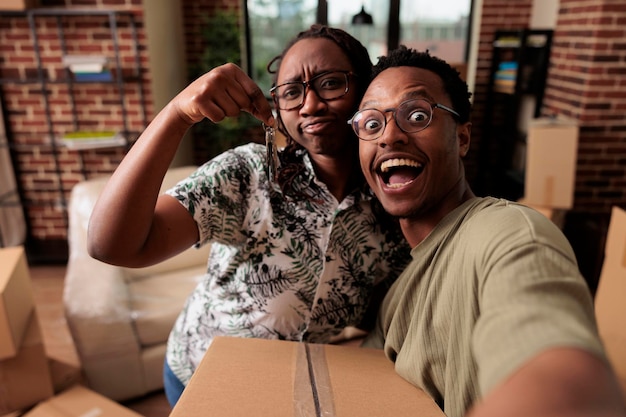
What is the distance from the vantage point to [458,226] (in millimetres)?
741

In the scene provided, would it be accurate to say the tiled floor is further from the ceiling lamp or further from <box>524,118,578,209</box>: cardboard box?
the ceiling lamp

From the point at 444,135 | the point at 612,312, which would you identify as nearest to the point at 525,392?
the point at 444,135

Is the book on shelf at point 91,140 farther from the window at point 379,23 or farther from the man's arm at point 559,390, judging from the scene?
the man's arm at point 559,390

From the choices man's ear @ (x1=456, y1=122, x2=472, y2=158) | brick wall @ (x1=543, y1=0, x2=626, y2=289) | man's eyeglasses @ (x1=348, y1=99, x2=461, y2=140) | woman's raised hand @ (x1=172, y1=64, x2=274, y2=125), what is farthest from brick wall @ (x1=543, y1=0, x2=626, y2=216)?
woman's raised hand @ (x1=172, y1=64, x2=274, y2=125)

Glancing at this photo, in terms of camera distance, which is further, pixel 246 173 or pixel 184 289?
pixel 184 289

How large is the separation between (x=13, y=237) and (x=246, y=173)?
10.8 feet

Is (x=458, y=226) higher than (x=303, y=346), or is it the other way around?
(x=458, y=226)

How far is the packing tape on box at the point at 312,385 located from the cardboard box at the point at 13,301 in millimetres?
1307

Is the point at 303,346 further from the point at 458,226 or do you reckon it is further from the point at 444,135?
the point at 444,135

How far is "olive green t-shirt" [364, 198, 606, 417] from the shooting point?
45 centimetres

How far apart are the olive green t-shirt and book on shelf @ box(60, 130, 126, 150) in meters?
2.86

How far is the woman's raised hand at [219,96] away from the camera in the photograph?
2.63 ft

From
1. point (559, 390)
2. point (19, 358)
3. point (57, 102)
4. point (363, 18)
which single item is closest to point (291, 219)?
point (559, 390)

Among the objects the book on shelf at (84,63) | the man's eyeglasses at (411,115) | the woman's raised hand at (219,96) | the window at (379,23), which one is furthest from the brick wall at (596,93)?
the book on shelf at (84,63)
